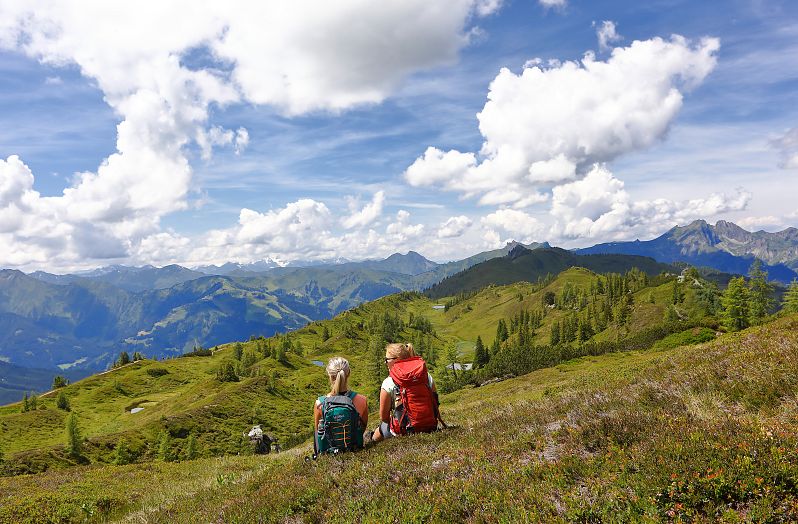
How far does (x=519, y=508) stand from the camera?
16.9 ft

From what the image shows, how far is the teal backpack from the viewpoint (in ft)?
32.9

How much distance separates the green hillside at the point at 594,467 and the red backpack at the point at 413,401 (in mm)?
876

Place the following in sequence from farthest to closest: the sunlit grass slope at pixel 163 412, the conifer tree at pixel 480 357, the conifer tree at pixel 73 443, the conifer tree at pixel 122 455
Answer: the conifer tree at pixel 480 357 < the sunlit grass slope at pixel 163 412 < the conifer tree at pixel 122 455 < the conifer tree at pixel 73 443

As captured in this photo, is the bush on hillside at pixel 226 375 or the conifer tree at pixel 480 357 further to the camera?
the conifer tree at pixel 480 357

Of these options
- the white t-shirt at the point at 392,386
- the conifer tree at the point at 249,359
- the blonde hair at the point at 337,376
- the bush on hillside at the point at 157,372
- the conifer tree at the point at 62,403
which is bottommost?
the conifer tree at the point at 249,359

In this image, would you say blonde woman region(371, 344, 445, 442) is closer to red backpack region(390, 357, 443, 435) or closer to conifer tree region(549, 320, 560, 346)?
red backpack region(390, 357, 443, 435)

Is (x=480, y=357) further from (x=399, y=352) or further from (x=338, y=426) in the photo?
(x=338, y=426)

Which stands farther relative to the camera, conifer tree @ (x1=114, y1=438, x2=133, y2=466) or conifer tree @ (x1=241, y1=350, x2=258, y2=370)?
conifer tree @ (x1=241, y1=350, x2=258, y2=370)

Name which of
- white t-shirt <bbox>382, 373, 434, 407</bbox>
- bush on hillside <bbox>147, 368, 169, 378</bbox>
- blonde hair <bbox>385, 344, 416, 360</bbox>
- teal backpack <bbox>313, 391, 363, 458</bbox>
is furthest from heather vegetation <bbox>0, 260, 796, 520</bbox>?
blonde hair <bbox>385, 344, 416, 360</bbox>

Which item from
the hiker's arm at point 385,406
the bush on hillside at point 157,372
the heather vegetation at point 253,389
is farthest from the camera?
the bush on hillside at point 157,372

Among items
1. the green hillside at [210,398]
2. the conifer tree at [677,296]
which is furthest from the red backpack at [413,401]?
the conifer tree at [677,296]

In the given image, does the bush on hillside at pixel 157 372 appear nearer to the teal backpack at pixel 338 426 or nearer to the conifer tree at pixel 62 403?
the conifer tree at pixel 62 403

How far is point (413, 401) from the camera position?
10.9 metres

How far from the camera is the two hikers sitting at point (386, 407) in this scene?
10.1m
